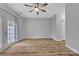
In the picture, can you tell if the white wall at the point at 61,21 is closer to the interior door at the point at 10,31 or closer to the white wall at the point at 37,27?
the white wall at the point at 37,27

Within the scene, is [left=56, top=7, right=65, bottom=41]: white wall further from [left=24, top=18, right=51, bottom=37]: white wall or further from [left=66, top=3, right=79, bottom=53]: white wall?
[left=24, top=18, right=51, bottom=37]: white wall

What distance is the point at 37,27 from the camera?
2.89 m

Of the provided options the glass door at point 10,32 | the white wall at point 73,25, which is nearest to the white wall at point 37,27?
the glass door at point 10,32

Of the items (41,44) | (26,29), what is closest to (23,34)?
(26,29)

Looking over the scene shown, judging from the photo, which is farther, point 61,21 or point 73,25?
point 61,21

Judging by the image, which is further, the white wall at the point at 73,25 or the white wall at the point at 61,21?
the white wall at the point at 61,21

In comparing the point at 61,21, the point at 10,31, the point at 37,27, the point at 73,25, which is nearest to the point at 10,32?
the point at 10,31

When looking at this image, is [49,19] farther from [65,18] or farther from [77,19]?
[77,19]

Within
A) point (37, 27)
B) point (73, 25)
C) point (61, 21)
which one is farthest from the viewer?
A: point (61, 21)

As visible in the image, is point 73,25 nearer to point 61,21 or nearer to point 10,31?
point 61,21

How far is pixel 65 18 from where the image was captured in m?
3.08

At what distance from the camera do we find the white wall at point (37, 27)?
9.32 feet

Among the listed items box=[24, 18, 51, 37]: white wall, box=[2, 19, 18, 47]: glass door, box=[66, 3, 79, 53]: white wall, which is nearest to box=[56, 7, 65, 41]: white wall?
box=[66, 3, 79, 53]: white wall

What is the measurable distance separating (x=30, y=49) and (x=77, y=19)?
4.12ft
